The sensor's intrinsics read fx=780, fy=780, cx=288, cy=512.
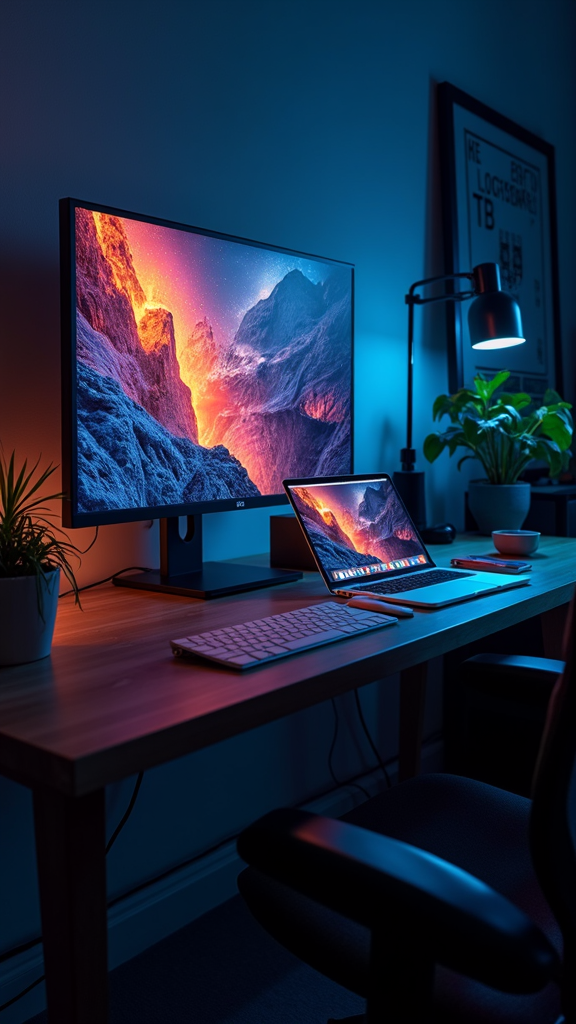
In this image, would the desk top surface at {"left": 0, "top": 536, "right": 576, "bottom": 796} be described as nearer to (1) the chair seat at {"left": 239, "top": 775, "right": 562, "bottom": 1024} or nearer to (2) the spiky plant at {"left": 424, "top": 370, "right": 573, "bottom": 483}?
(1) the chair seat at {"left": 239, "top": 775, "right": 562, "bottom": 1024}

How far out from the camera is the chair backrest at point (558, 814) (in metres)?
0.70

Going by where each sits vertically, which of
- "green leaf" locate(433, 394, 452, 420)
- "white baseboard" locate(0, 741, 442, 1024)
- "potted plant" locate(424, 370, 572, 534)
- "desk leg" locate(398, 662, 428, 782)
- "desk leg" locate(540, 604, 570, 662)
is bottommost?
"white baseboard" locate(0, 741, 442, 1024)

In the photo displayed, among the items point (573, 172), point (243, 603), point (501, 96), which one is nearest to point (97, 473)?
point (243, 603)

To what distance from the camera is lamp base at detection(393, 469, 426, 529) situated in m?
2.00

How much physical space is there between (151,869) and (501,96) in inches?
102

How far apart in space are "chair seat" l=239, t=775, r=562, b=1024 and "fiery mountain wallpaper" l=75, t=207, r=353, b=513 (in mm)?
608

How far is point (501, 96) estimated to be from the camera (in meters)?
2.65

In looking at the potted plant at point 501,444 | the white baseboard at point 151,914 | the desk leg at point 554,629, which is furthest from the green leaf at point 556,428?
the white baseboard at point 151,914

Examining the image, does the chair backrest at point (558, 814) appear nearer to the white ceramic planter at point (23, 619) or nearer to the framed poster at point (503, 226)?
the white ceramic planter at point (23, 619)

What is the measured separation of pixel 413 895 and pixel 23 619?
59cm

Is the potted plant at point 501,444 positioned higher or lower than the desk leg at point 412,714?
higher

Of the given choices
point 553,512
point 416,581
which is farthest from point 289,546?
point 553,512

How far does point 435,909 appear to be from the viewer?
59 cm

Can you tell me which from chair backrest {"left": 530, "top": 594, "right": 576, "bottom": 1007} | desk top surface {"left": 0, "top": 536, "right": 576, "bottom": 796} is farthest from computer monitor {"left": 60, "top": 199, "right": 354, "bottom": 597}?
chair backrest {"left": 530, "top": 594, "right": 576, "bottom": 1007}
